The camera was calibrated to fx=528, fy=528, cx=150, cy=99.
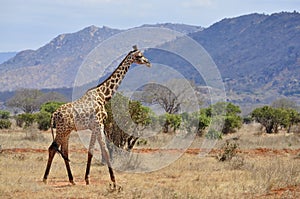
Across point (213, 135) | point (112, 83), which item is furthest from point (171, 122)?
point (112, 83)

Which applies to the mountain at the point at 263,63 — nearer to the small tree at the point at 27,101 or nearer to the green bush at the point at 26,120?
the small tree at the point at 27,101

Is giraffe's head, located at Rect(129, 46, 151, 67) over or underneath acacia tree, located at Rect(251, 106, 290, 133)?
over

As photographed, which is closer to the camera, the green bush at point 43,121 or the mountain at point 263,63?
the green bush at point 43,121

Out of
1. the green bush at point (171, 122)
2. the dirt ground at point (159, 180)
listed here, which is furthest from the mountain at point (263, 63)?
the dirt ground at point (159, 180)

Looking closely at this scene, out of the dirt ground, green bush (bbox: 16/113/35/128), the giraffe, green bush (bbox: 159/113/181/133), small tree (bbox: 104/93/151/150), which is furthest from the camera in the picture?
green bush (bbox: 16/113/35/128)

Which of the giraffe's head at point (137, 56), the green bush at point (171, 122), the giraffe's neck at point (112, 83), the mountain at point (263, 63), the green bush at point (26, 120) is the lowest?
the green bush at point (26, 120)

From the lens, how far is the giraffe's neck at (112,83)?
14.4 metres

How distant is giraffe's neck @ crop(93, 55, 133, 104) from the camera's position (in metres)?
14.4

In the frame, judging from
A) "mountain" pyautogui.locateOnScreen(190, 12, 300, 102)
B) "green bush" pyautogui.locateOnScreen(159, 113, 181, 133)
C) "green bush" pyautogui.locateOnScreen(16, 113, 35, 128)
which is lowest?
"green bush" pyautogui.locateOnScreen(16, 113, 35, 128)

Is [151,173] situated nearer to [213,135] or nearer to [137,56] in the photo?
[137,56]

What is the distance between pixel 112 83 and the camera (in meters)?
14.6

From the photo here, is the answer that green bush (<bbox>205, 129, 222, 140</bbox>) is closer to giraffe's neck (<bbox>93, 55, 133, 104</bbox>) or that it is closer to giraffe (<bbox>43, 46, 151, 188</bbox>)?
giraffe's neck (<bbox>93, 55, 133, 104</bbox>)

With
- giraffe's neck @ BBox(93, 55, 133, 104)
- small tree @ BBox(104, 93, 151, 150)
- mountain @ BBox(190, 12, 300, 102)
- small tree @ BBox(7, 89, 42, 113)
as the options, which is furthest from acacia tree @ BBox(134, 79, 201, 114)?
mountain @ BBox(190, 12, 300, 102)

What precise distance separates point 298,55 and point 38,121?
134m
